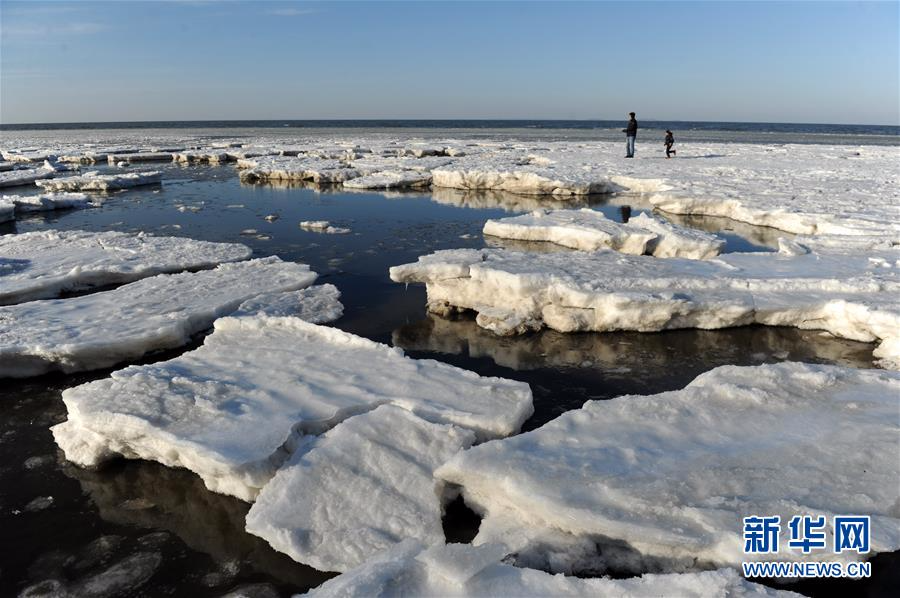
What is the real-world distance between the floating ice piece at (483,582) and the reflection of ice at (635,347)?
114 inches

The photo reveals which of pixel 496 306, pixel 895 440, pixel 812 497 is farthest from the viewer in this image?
pixel 496 306

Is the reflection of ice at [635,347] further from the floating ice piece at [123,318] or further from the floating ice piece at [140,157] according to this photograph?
the floating ice piece at [140,157]

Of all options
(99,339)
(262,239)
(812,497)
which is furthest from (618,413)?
(262,239)

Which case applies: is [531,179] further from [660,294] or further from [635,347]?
[635,347]

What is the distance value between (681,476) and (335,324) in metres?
4.27

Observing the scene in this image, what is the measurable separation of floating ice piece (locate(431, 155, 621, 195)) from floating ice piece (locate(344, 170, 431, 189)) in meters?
0.49

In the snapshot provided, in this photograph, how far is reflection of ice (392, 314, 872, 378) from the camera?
5.50 m

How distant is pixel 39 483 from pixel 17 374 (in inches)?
79.5

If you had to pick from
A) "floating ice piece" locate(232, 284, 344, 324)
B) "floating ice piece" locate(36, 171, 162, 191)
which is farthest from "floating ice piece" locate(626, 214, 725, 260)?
"floating ice piece" locate(36, 171, 162, 191)

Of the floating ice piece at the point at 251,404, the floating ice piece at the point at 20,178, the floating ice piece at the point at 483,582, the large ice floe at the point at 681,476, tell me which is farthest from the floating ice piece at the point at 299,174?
the floating ice piece at the point at 483,582

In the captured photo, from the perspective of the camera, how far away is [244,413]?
12.9 feet

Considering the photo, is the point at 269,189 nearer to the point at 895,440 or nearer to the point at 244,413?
the point at 244,413

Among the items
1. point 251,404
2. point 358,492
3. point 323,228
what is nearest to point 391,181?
point 323,228

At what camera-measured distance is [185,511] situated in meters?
3.48
